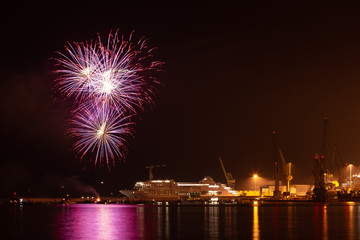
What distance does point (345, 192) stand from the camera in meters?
198

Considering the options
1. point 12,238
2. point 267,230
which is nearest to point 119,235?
point 12,238

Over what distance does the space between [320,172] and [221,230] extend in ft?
474

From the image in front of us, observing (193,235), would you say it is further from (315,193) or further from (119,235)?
(315,193)

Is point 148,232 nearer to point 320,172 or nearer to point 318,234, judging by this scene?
point 318,234

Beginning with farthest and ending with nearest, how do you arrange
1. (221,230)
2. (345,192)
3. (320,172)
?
(345,192), (320,172), (221,230)

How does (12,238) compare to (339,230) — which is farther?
(339,230)

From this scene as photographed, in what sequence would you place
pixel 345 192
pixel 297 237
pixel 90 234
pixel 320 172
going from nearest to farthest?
pixel 297 237 → pixel 90 234 → pixel 320 172 → pixel 345 192

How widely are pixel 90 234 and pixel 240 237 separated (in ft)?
43.2

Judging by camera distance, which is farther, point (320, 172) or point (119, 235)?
point (320, 172)

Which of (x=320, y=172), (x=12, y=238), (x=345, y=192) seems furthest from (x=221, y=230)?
(x=345, y=192)

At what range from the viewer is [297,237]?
41.5m

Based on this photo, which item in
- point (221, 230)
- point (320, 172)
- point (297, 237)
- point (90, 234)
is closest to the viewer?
point (297, 237)

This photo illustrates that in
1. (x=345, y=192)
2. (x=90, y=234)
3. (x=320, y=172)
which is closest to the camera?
(x=90, y=234)

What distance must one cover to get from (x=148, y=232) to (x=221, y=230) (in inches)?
274
